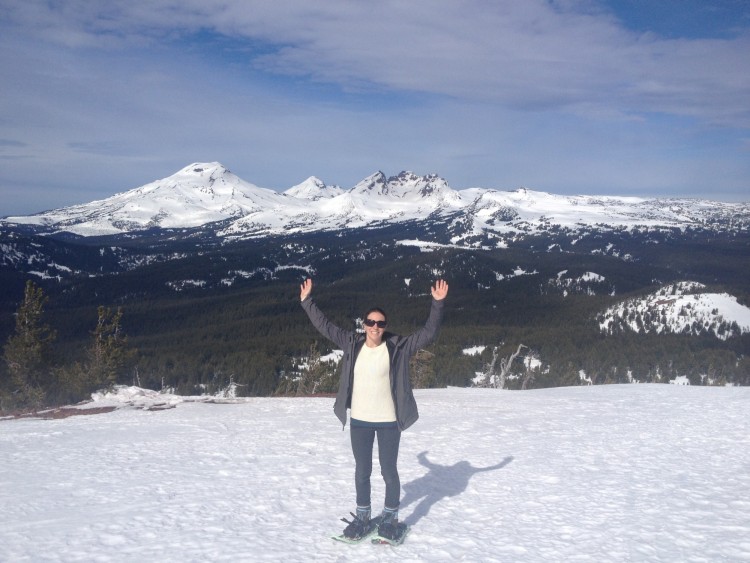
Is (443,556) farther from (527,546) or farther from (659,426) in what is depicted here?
(659,426)

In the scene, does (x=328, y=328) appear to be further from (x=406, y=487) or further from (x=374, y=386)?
(x=406, y=487)

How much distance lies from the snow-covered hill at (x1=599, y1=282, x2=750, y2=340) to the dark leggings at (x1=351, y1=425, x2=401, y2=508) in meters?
155

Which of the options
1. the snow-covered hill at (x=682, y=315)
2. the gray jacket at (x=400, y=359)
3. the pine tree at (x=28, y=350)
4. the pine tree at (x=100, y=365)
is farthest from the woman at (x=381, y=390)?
the snow-covered hill at (x=682, y=315)

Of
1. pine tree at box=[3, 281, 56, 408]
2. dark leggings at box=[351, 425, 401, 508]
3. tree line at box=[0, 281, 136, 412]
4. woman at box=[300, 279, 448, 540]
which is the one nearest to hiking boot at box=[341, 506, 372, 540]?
woman at box=[300, 279, 448, 540]

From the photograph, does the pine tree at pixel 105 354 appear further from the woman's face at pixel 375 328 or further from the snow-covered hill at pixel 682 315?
the snow-covered hill at pixel 682 315

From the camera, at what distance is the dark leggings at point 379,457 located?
7137mm

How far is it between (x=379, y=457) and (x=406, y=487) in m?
2.85

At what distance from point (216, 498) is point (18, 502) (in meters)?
2.91

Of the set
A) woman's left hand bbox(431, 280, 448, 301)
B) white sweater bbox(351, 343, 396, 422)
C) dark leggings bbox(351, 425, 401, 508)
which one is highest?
woman's left hand bbox(431, 280, 448, 301)

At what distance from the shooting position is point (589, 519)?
815cm

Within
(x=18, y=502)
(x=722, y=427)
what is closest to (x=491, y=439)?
(x=722, y=427)

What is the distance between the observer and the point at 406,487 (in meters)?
9.71

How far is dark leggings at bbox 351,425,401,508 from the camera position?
7.14 metres

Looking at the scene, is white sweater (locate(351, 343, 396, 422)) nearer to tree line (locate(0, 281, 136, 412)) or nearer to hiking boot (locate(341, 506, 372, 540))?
hiking boot (locate(341, 506, 372, 540))
